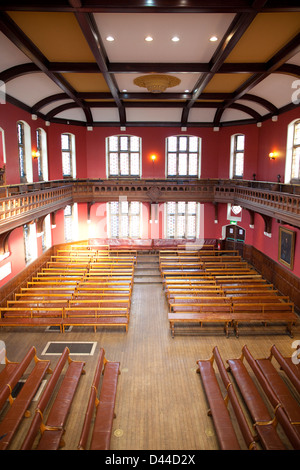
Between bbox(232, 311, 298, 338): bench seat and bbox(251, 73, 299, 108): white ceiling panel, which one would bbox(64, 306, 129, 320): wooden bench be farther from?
bbox(251, 73, 299, 108): white ceiling panel

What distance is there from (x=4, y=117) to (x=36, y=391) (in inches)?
406

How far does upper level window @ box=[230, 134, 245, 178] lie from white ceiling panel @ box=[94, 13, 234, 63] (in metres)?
8.30

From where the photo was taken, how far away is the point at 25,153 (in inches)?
589

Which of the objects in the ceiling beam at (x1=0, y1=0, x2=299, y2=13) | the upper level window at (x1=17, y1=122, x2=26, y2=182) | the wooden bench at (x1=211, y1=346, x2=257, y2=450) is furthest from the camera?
the upper level window at (x1=17, y1=122, x2=26, y2=182)

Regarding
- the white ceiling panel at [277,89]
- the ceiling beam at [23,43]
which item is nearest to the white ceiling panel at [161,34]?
the ceiling beam at [23,43]

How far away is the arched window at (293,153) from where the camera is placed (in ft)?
45.0

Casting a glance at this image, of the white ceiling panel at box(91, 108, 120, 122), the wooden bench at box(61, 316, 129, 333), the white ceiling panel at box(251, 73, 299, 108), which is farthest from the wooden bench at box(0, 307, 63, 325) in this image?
the white ceiling panel at box(91, 108, 120, 122)

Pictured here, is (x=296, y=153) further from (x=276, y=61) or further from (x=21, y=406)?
(x=21, y=406)

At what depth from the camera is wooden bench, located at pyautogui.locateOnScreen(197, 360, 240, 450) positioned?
5555 millimetres

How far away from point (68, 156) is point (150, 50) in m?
10.2

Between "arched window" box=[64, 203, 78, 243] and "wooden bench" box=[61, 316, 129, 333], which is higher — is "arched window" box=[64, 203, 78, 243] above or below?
above

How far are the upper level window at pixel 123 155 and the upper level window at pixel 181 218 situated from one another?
10.6ft

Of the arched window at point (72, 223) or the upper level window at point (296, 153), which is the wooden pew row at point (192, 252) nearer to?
the upper level window at point (296, 153)

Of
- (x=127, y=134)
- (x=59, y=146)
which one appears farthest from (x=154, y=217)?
(x=59, y=146)
